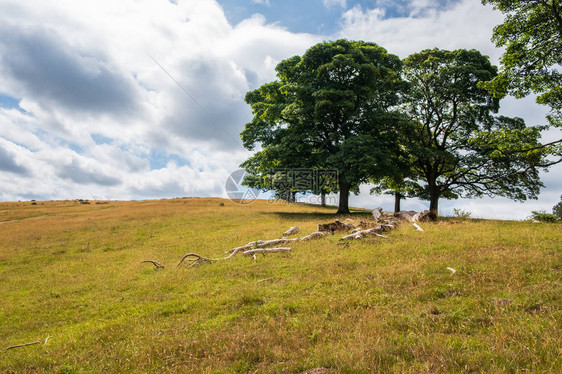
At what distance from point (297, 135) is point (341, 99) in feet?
18.0

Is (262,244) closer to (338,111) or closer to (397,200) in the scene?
(338,111)

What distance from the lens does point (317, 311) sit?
267 inches

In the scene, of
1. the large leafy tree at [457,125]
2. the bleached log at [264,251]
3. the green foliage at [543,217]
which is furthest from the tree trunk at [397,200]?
the bleached log at [264,251]

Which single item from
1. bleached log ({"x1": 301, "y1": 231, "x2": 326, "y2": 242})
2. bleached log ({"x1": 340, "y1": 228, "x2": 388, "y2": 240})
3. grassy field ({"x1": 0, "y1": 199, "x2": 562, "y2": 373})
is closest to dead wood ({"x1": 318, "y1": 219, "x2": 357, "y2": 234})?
bleached log ({"x1": 301, "y1": 231, "x2": 326, "y2": 242})

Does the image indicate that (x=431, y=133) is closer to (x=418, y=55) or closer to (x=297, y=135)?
(x=418, y=55)

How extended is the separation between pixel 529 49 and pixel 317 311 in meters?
21.5

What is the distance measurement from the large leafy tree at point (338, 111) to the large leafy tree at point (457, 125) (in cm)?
252

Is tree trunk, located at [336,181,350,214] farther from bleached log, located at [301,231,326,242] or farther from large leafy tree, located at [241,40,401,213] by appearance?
bleached log, located at [301,231,326,242]

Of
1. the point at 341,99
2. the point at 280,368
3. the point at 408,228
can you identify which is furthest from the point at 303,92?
the point at 280,368

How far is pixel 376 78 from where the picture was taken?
97.8ft

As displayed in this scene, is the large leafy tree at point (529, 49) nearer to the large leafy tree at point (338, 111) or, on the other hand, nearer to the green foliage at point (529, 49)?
the green foliage at point (529, 49)

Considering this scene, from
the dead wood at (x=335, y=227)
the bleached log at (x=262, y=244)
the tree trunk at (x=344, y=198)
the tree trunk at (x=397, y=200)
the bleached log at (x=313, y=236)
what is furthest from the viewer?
the tree trunk at (x=397, y=200)

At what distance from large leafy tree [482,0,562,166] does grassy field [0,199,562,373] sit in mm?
10562

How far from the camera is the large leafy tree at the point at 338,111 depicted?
27.9 meters
